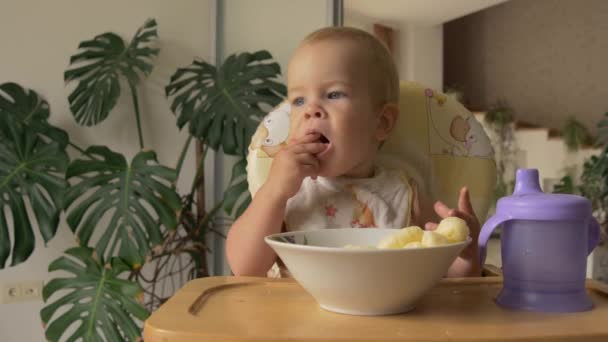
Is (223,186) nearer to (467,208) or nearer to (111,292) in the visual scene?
(111,292)

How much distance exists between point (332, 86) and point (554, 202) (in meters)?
0.47

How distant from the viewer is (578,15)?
21.0 ft

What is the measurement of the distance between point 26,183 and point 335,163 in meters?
1.47

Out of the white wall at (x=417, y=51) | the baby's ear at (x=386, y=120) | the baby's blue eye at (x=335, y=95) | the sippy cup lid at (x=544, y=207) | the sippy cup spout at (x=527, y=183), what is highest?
the white wall at (x=417, y=51)

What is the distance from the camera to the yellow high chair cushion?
49.9 inches

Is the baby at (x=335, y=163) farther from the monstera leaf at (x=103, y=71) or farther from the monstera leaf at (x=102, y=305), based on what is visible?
the monstera leaf at (x=103, y=71)

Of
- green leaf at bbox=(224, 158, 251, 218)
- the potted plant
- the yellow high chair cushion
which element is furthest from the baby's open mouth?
the potted plant

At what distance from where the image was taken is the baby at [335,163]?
3.17 ft

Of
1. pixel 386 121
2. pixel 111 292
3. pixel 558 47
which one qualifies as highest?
pixel 558 47

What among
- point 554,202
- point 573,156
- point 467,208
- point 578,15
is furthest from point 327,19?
point 578,15

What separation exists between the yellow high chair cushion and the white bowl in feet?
2.07

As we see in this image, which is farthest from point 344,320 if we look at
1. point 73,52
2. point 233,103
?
point 73,52

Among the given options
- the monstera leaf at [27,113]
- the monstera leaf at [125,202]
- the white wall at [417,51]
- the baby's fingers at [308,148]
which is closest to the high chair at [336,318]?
the baby's fingers at [308,148]

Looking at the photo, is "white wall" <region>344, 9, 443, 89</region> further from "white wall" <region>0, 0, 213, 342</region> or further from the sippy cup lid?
the sippy cup lid
